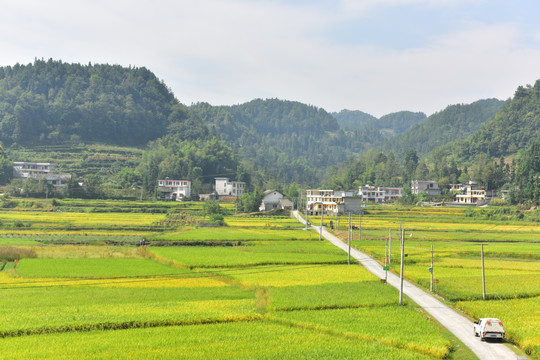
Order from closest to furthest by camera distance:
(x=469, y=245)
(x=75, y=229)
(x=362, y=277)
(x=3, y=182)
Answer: (x=362, y=277), (x=469, y=245), (x=75, y=229), (x=3, y=182)

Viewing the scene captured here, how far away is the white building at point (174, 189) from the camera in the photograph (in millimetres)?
116812

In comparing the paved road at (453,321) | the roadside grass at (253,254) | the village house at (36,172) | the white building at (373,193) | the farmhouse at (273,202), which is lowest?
the paved road at (453,321)

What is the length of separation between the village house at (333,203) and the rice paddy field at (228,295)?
109 ft

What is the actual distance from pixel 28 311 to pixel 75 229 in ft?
124

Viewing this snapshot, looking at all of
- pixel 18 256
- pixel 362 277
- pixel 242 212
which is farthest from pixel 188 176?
pixel 362 277

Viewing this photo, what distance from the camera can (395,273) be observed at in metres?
39.2

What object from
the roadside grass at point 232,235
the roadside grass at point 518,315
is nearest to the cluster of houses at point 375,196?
the roadside grass at point 232,235

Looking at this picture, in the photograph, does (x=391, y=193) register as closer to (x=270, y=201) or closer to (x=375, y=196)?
(x=375, y=196)

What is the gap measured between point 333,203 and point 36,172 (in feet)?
191

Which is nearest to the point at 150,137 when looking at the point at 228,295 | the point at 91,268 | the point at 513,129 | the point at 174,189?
the point at 174,189

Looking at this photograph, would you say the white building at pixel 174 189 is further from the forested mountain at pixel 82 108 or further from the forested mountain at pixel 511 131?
the forested mountain at pixel 511 131

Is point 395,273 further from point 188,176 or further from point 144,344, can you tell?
point 188,176

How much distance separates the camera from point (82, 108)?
542 feet

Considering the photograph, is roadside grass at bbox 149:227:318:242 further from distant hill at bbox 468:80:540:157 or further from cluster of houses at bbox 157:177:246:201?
distant hill at bbox 468:80:540:157
